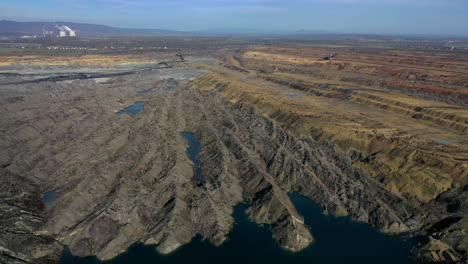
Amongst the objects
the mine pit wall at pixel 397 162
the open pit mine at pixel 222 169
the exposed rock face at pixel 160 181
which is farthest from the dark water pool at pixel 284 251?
the mine pit wall at pixel 397 162

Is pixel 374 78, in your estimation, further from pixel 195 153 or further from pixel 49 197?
pixel 49 197

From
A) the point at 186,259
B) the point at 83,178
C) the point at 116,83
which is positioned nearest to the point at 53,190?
the point at 83,178

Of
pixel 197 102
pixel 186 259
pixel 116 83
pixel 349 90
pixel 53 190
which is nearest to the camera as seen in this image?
pixel 186 259

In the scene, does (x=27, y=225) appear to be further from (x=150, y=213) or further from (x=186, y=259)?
(x=186, y=259)

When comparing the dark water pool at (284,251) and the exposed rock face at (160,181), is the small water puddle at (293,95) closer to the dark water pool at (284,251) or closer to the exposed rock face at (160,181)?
the exposed rock face at (160,181)

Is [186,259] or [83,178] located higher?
[83,178]

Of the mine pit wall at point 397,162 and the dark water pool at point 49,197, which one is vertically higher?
the mine pit wall at point 397,162
